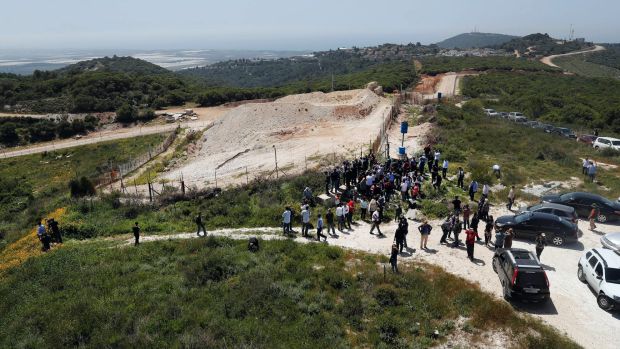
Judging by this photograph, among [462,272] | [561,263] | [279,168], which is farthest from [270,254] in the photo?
[279,168]

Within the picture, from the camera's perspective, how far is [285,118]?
45625mm

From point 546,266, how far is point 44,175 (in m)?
44.2

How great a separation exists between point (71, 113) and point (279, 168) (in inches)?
2016

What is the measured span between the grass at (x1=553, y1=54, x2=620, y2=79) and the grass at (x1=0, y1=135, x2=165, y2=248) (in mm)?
99621

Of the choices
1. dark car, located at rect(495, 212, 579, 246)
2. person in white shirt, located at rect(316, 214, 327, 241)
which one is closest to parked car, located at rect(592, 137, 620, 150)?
dark car, located at rect(495, 212, 579, 246)

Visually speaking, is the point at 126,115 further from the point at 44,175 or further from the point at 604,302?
the point at 604,302

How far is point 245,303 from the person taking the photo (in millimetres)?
13250

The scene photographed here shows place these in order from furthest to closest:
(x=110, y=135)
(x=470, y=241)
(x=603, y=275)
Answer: (x=110, y=135)
(x=470, y=241)
(x=603, y=275)

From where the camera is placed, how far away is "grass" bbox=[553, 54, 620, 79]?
A: 339 ft

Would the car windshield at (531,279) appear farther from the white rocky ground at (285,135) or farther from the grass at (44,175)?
the grass at (44,175)

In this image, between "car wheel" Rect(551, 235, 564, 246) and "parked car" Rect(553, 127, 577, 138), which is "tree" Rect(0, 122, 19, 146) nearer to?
"car wheel" Rect(551, 235, 564, 246)

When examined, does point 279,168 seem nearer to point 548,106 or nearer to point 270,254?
point 270,254

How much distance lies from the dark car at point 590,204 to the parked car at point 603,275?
6.19 m

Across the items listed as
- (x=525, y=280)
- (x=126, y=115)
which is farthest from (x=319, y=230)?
(x=126, y=115)
